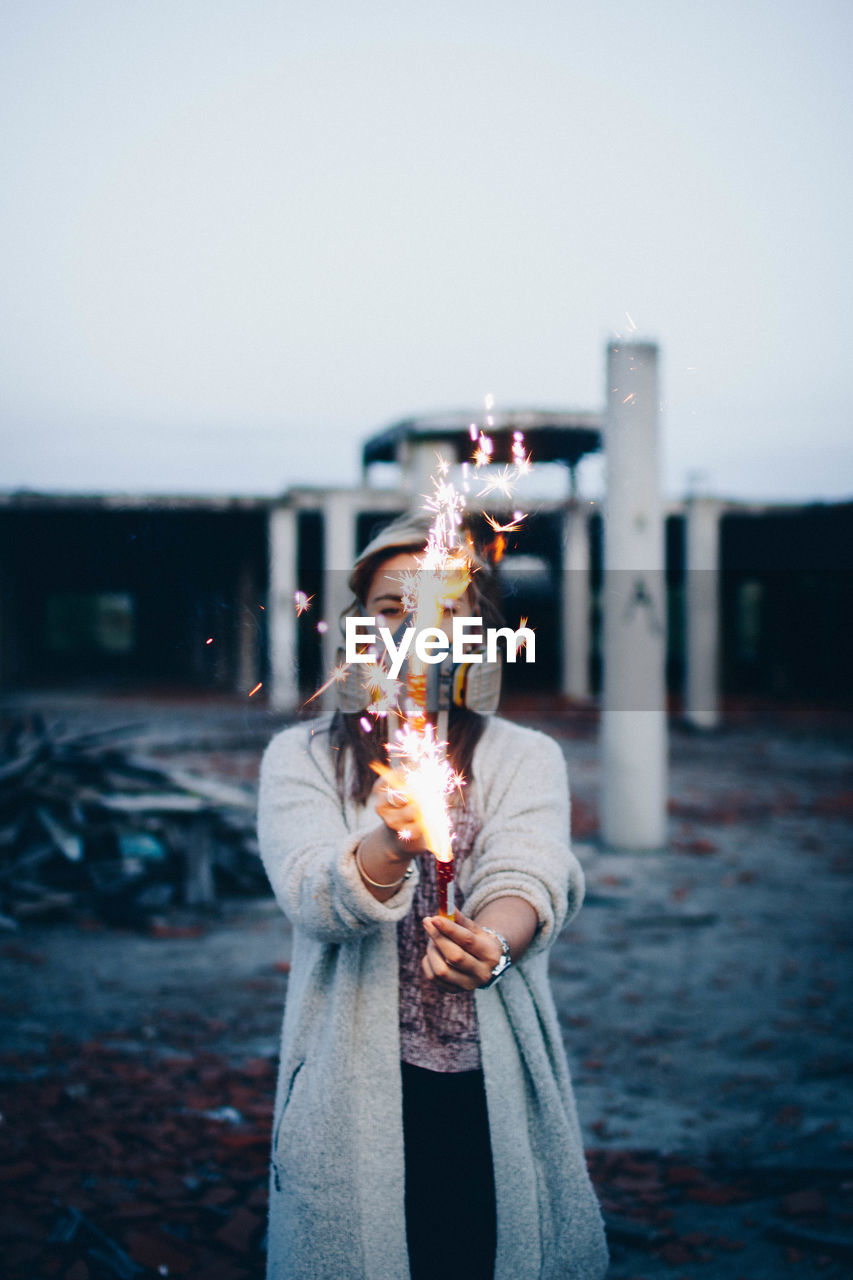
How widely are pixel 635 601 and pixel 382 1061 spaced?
7.35 meters

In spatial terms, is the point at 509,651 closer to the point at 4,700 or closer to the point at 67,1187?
the point at 67,1187

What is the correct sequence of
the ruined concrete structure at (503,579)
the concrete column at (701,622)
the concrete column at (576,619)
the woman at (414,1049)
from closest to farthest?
the woman at (414,1049) < the ruined concrete structure at (503,579) < the concrete column at (701,622) < the concrete column at (576,619)

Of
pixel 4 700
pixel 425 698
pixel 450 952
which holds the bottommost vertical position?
pixel 4 700

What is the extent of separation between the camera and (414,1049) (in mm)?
1952

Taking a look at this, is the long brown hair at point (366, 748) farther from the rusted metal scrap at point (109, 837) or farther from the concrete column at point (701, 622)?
the concrete column at point (701, 622)

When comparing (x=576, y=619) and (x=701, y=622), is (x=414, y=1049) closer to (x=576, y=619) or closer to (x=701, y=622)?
(x=701, y=622)

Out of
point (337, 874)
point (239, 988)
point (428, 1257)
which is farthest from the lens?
point (239, 988)

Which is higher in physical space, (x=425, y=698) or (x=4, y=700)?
(x=425, y=698)

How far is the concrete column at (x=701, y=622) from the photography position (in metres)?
21.2

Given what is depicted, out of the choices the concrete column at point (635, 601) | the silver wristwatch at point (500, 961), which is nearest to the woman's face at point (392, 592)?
the silver wristwatch at point (500, 961)

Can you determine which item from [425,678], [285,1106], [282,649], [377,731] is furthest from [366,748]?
[285,1106]

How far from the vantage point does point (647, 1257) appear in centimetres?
335

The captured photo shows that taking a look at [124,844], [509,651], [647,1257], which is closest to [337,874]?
[509,651]

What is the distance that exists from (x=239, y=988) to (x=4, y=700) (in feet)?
67.4
